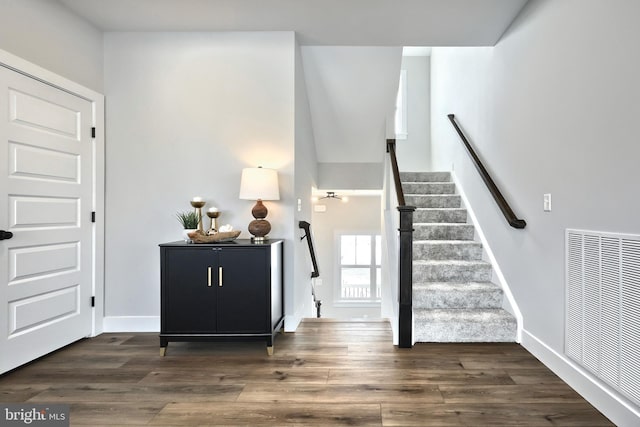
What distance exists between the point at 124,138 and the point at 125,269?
1175mm

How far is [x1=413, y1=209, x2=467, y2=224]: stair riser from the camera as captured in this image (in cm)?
446

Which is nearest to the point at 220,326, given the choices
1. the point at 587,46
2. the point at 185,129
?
the point at 185,129

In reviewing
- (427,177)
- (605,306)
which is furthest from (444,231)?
(605,306)

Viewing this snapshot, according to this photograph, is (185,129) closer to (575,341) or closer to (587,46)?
(587,46)

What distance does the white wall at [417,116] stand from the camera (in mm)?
6539

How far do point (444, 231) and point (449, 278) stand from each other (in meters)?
0.70

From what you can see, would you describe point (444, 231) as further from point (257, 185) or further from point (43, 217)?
point (43, 217)

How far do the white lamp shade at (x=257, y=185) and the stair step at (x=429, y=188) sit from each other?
231 cm

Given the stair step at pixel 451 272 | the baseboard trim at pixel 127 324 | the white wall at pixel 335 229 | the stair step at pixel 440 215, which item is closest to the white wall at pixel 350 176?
the stair step at pixel 440 215

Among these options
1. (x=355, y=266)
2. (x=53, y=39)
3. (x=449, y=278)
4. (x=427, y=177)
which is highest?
(x=53, y=39)

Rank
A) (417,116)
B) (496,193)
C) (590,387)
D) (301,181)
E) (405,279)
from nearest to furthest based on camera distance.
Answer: (590,387), (405,279), (496,193), (301,181), (417,116)

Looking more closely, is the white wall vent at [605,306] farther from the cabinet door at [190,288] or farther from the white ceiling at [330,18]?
the cabinet door at [190,288]

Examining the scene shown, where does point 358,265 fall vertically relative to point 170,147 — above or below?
below

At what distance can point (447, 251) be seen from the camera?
13.2 ft
